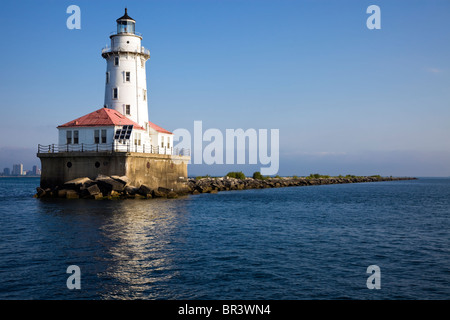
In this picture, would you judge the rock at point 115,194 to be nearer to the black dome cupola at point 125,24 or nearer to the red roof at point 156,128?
the red roof at point 156,128

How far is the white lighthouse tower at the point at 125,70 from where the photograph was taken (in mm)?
46312

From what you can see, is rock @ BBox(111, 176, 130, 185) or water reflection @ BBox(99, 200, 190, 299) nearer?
water reflection @ BBox(99, 200, 190, 299)

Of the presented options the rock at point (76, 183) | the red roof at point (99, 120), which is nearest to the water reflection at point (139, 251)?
the rock at point (76, 183)

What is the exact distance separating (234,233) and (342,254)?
6703 mm

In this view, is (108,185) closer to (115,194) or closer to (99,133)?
(115,194)

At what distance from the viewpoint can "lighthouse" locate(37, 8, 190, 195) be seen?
123ft

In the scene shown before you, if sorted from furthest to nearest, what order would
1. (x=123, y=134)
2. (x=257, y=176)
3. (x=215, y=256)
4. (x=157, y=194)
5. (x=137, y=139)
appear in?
(x=257, y=176) < (x=137, y=139) < (x=157, y=194) < (x=123, y=134) < (x=215, y=256)

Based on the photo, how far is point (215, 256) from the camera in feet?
51.4

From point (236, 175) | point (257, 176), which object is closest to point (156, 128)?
point (236, 175)

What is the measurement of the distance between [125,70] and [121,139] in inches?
458

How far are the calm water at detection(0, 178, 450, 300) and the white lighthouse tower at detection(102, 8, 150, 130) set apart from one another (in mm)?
21851
